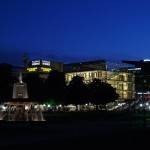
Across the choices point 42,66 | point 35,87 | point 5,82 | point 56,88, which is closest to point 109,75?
point 42,66

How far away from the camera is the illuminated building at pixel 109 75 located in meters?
179

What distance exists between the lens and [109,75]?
Result: 181000 mm

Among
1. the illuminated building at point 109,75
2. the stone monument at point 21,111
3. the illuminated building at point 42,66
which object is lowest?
the stone monument at point 21,111

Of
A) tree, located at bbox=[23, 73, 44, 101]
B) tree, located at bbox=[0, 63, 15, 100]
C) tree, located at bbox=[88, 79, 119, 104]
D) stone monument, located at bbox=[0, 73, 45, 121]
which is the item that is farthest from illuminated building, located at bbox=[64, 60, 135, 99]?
stone monument, located at bbox=[0, 73, 45, 121]

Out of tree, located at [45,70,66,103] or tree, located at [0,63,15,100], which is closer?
tree, located at [0,63,15,100]

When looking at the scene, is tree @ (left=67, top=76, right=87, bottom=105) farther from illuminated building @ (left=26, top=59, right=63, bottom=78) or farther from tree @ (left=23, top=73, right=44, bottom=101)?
illuminated building @ (left=26, top=59, right=63, bottom=78)

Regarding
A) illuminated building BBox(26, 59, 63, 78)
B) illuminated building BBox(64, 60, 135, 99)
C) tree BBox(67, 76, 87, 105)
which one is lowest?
tree BBox(67, 76, 87, 105)

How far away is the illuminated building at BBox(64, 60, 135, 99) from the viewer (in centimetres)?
17862

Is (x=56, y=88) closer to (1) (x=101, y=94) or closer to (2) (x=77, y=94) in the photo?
(2) (x=77, y=94)

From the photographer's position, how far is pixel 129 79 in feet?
614

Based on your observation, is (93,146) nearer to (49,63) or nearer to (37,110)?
(37,110)

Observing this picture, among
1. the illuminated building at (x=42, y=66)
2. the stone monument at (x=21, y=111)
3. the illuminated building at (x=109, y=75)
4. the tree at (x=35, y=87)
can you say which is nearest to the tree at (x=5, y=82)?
the tree at (x=35, y=87)

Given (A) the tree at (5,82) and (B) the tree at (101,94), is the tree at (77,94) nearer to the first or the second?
(B) the tree at (101,94)

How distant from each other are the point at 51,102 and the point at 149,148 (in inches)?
3277
